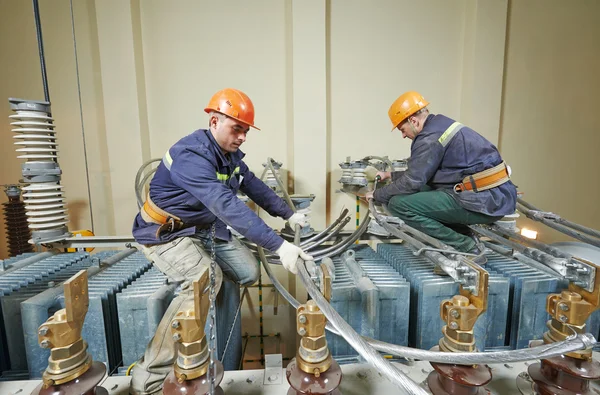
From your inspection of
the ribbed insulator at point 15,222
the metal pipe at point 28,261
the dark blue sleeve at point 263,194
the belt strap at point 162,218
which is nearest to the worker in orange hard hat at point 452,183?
the dark blue sleeve at point 263,194


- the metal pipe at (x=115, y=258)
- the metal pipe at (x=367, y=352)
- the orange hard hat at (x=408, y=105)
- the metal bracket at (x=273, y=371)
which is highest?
the orange hard hat at (x=408, y=105)

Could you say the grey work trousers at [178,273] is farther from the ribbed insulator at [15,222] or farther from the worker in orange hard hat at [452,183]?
the ribbed insulator at [15,222]

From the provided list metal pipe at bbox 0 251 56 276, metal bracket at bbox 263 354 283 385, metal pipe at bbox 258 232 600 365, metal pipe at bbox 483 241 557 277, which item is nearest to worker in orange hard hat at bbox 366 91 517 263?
metal pipe at bbox 483 241 557 277

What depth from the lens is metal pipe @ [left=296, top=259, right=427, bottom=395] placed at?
0.68 metres

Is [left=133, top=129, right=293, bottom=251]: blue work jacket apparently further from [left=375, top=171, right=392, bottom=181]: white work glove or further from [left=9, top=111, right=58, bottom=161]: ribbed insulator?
[left=375, top=171, right=392, bottom=181]: white work glove

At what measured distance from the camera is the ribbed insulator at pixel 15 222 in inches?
109

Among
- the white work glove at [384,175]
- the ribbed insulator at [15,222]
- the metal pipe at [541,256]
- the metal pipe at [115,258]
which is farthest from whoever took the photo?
the ribbed insulator at [15,222]

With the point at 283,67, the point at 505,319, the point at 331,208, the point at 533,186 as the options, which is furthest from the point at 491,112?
the point at 505,319

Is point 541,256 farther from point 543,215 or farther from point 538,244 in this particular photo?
point 543,215

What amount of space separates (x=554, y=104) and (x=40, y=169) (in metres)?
4.53

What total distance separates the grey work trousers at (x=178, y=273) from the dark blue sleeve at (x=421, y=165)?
3.46 ft

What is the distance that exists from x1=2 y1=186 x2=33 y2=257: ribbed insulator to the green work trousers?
3442mm

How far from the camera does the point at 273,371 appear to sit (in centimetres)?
107

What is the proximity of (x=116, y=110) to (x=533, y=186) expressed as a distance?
4.47 m
